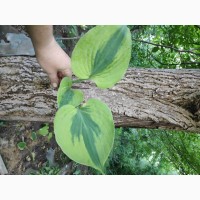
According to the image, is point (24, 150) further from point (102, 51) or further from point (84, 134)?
point (102, 51)

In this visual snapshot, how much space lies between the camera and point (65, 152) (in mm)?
842

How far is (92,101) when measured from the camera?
854mm

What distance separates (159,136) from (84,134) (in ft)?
0.69

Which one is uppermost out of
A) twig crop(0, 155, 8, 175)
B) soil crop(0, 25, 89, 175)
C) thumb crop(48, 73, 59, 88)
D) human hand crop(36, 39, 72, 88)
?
human hand crop(36, 39, 72, 88)

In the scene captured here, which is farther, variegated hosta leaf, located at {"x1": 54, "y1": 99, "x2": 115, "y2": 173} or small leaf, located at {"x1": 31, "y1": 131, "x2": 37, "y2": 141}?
small leaf, located at {"x1": 31, "y1": 131, "x2": 37, "y2": 141}

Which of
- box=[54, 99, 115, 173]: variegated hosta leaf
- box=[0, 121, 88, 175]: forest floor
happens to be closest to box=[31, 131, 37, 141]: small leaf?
box=[0, 121, 88, 175]: forest floor

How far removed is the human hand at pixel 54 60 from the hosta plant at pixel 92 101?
0.06 ft

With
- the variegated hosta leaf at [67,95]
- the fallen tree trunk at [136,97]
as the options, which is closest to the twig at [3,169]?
the fallen tree trunk at [136,97]

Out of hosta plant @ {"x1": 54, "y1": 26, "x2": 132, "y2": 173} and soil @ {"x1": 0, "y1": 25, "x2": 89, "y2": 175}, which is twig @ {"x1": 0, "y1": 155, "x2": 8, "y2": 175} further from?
hosta plant @ {"x1": 54, "y1": 26, "x2": 132, "y2": 173}

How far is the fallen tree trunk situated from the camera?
0.92m

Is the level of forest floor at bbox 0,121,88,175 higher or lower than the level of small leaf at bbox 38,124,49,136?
lower

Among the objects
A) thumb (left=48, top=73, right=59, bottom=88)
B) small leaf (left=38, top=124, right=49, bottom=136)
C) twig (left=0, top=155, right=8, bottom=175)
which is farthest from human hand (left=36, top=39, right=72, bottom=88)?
twig (left=0, top=155, right=8, bottom=175)

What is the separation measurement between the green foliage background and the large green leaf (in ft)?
0.18

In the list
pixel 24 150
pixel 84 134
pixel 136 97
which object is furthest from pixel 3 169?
pixel 136 97
